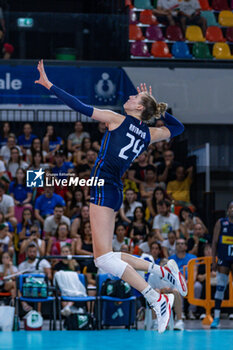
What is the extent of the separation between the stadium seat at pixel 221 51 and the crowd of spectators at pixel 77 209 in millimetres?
3578

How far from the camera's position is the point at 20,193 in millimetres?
14086

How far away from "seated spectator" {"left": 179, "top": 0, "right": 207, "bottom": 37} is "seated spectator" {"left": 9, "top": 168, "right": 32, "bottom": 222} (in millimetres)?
7135

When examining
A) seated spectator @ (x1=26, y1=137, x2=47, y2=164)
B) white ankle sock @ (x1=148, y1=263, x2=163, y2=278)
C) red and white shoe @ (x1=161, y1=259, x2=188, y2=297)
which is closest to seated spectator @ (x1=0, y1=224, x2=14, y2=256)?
seated spectator @ (x1=26, y1=137, x2=47, y2=164)

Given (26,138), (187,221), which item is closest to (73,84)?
(26,138)

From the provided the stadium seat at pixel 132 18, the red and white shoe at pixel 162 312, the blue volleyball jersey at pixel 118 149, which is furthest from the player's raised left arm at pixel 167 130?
the stadium seat at pixel 132 18

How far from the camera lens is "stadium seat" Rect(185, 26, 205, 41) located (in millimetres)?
18516

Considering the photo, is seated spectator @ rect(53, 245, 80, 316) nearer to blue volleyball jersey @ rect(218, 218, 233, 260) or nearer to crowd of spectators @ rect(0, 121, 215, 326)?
crowd of spectators @ rect(0, 121, 215, 326)

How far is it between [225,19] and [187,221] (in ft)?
24.3

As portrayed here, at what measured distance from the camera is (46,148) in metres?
15.4

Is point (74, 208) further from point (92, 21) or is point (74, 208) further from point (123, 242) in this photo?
point (92, 21)

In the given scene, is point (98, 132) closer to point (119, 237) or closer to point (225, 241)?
point (119, 237)

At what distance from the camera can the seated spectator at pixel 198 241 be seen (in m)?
13.5

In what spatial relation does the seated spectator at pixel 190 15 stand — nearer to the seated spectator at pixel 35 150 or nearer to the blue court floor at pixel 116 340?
the seated spectator at pixel 35 150

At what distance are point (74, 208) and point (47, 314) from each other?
90.6 inches
